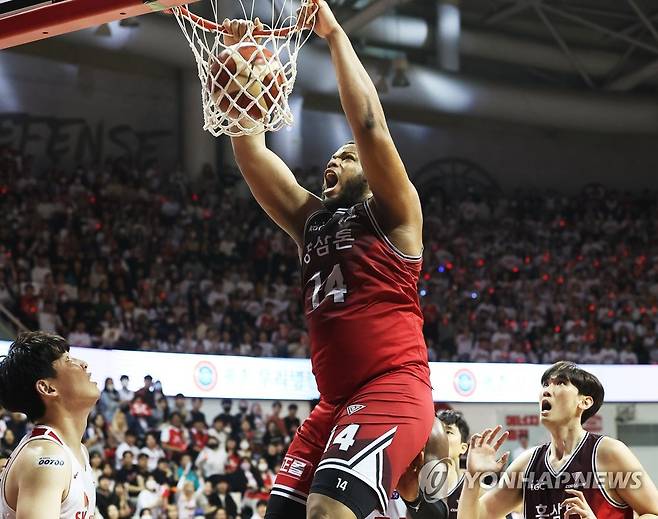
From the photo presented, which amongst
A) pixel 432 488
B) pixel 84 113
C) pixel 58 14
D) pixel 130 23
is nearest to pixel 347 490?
pixel 432 488

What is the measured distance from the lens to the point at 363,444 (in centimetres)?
315

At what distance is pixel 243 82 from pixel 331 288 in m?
0.93

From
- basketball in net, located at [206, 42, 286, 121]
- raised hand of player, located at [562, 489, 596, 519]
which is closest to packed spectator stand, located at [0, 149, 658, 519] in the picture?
raised hand of player, located at [562, 489, 596, 519]

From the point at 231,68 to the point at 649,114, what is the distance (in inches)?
835

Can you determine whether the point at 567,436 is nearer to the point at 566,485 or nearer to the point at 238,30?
the point at 566,485

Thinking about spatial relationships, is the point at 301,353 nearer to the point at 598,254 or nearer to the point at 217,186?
the point at 217,186

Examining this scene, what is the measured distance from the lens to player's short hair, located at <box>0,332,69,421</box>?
3.60m

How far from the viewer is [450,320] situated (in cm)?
1695

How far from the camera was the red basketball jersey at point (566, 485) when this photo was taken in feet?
14.6

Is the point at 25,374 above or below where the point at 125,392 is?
above

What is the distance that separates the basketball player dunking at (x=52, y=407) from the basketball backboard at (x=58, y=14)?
4.22 feet

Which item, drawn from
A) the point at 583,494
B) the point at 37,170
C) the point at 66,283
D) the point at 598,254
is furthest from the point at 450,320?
the point at 583,494

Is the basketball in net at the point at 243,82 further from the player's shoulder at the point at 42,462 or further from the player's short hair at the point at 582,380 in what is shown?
the player's short hair at the point at 582,380

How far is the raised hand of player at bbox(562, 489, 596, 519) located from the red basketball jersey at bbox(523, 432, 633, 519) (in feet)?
0.38
